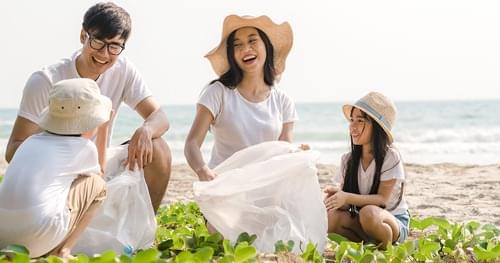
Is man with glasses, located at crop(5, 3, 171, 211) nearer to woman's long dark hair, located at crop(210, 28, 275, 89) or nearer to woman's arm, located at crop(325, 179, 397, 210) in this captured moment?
woman's long dark hair, located at crop(210, 28, 275, 89)

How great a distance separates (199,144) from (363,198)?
3.26 feet

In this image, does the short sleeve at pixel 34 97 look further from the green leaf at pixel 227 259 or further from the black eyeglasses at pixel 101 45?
the green leaf at pixel 227 259

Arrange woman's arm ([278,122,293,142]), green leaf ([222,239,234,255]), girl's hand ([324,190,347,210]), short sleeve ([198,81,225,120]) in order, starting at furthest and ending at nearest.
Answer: woman's arm ([278,122,293,142])
short sleeve ([198,81,225,120])
girl's hand ([324,190,347,210])
green leaf ([222,239,234,255])

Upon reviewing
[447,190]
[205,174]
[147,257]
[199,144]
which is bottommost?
[447,190]

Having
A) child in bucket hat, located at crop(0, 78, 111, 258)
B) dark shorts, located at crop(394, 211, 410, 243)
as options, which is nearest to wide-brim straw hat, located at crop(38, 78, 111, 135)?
child in bucket hat, located at crop(0, 78, 111, 258)

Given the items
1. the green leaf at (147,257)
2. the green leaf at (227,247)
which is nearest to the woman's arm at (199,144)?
the green leaf at (227,247)

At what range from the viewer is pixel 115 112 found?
14.2ft

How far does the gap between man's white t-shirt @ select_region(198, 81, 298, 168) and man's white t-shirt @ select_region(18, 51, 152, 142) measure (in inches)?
15.5

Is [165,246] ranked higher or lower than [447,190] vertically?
higher

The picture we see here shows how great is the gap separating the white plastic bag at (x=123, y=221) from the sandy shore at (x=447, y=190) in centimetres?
251

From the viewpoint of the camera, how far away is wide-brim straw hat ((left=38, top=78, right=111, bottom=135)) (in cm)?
335

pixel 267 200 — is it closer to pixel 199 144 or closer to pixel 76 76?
pixel 199 144

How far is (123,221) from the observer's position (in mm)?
3793

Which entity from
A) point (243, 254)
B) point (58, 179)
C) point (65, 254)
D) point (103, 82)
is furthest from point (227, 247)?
point (103, 82)
